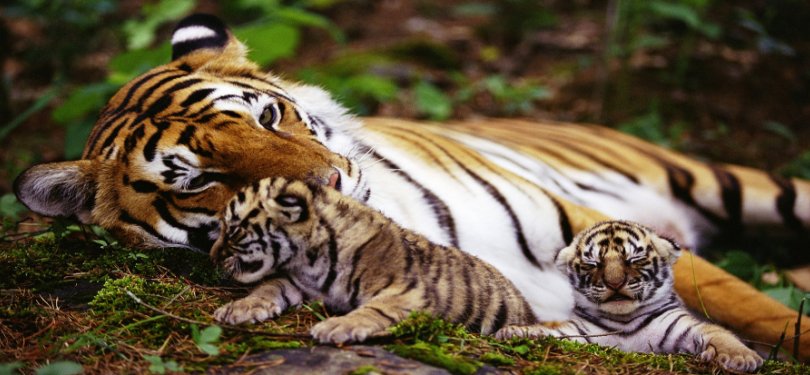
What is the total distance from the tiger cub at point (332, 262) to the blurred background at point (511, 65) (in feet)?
7.43

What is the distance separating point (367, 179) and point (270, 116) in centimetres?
45

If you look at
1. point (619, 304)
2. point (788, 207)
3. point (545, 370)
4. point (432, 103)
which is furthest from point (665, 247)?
point (432, 103)

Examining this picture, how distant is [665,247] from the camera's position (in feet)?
9.29

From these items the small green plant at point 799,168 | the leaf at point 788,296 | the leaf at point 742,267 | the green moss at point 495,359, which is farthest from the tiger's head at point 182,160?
the small green plant at point 799,168

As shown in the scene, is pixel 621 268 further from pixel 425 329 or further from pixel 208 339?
pixel 208 339

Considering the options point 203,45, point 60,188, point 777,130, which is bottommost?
point 777,130

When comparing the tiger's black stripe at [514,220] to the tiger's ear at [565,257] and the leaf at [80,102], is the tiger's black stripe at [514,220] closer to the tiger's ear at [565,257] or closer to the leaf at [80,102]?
the tiger's ear at [565,257]

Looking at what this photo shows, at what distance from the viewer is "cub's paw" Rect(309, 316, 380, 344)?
2219 millimetres

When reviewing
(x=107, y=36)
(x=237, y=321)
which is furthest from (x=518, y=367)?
(x=107, y=36)

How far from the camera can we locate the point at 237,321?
2367mm

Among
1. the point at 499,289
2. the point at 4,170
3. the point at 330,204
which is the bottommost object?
the point at 4,170

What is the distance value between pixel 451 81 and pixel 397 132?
13.2 ft

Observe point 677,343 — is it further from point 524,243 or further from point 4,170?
point 4,170

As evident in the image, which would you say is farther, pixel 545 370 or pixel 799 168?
pixel 799 168
